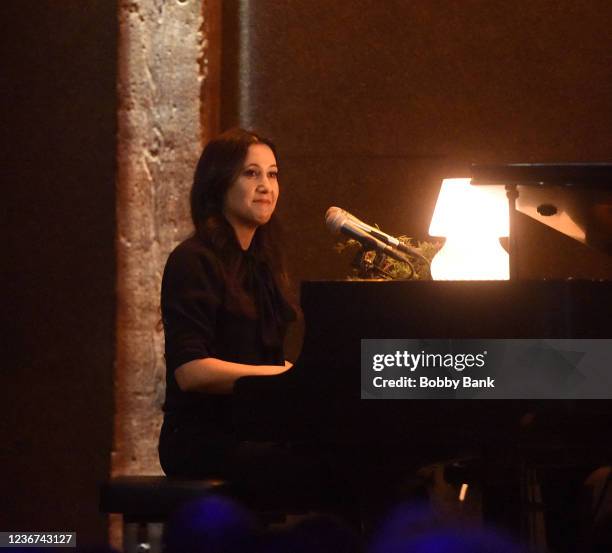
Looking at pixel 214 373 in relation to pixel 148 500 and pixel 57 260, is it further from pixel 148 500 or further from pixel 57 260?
pixel 57 260

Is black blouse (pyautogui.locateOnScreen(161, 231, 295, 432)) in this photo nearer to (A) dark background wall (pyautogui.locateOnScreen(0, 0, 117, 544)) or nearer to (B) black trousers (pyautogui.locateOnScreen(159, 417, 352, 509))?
(B) black trousers (pyautogui.locateOnScreen(159, 417, 352, 509))

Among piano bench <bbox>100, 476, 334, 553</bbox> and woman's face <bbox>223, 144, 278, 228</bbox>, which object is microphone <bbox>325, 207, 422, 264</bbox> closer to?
woman's face <bbox>223, 144, 278, 228</bbox>

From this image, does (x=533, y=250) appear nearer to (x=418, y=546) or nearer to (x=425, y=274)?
(x=425, y=274)

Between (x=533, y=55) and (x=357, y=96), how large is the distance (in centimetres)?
61

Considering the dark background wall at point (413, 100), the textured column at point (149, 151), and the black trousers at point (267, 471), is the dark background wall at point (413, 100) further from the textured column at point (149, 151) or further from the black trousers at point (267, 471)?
the black trousers at point (267, 471)

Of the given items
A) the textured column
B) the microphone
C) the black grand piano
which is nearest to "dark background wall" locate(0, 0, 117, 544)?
the textured column

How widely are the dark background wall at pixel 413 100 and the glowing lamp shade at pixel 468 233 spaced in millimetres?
638

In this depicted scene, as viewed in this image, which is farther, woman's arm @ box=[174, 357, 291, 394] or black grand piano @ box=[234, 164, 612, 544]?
woman's arm @ box=[174, 357, 291, 394]

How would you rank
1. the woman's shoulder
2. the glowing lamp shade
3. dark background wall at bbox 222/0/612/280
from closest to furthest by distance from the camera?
the woman's shoulder → the glowing lamp shade → dark background wall at bbox 222/0/612/280

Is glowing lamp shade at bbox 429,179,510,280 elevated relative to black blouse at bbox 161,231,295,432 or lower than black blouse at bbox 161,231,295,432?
elevated

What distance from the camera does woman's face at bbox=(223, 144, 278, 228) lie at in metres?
2.60

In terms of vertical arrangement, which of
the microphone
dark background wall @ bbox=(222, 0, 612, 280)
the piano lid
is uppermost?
dark background wall @ bbox=(222, 0, 612, 280)

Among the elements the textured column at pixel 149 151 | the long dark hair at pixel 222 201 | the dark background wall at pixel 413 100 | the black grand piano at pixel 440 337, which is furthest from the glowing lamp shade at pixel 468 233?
the textured column at pixel 149 151

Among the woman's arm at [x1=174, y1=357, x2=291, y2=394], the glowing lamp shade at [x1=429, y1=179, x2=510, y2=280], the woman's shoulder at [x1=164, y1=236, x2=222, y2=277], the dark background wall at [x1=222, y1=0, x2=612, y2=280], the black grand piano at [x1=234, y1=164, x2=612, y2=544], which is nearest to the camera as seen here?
the black grand piano at [x1=234, y1=164, x2=612, y2=544]
